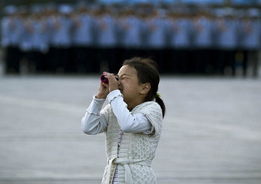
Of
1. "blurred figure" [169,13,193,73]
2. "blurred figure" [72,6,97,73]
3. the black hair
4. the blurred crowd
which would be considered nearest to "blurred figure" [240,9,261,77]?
the blurred crowd

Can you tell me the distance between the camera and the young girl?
4.49m

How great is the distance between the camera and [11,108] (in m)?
14.9

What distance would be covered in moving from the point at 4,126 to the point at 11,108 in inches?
104

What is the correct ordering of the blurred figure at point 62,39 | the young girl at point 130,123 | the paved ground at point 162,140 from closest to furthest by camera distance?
the young girl at point 130,123
the paved ground at point 162,140
the blurred figure at point 62,39

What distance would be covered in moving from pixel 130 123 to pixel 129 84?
0.70 ft

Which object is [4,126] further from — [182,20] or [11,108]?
[182,20]

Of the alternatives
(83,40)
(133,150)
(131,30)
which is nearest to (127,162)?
(133,150)

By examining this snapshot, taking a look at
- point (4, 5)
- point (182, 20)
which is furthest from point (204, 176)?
point (4, 5)

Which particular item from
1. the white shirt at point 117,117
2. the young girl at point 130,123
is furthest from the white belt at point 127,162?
the white shirt at point 117,117

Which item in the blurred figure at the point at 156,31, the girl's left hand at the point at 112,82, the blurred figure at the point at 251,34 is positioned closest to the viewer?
the girl's left hand at the point at 112,82

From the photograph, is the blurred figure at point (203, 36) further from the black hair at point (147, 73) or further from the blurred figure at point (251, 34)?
the black hair at point (147, 73)

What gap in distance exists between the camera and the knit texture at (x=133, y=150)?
451 centimetres

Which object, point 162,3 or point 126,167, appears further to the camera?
point 162,3

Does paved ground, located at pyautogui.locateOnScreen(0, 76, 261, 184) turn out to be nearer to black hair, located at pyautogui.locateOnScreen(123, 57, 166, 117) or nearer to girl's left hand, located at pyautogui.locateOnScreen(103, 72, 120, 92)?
black hair, located at pyautogui.locateOnScreen(123, 57, 166, 117)
